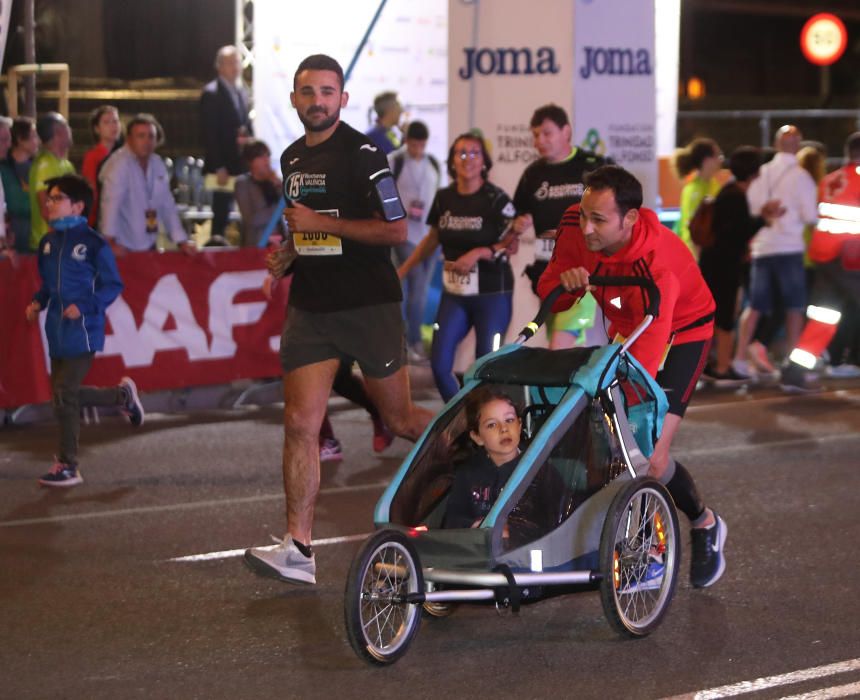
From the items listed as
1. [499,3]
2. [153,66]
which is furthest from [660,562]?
[153,66]

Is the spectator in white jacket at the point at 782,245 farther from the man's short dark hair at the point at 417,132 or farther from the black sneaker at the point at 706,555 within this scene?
the black sneaker at the point at 706,555

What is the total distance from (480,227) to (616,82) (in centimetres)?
336

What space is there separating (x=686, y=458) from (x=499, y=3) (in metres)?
4.47

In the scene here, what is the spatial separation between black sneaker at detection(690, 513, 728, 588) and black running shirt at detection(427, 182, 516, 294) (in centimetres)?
360

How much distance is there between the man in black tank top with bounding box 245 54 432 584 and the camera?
6.97 meters

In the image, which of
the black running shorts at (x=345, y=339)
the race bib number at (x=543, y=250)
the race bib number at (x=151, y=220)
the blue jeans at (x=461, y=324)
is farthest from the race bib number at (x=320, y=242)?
the race bib number at (x=151, y=220)

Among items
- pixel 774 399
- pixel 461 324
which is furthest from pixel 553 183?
pixel 774 399

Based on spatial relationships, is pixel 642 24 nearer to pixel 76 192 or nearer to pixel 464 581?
pixel 76 192

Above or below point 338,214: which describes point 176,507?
below

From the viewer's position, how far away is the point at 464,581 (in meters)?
5.77

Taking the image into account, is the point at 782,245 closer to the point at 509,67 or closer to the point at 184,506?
the point at 509,67

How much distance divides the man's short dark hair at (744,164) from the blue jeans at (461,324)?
13.9ft

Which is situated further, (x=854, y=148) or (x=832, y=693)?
(x=854, y=148)

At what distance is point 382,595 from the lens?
5719mm
